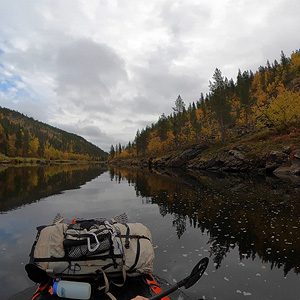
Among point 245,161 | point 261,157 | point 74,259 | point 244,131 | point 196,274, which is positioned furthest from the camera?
point 244,131

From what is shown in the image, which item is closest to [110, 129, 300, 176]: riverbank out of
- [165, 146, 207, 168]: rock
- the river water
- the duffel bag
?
[165, 146, 207, 168]: rock

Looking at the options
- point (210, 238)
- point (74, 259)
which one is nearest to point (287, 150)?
point (210, 238)

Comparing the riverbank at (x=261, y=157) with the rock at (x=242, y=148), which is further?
the rock at (x=242, y=148)

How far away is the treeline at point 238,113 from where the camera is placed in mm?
36656

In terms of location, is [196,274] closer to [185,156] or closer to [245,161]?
[245,161]

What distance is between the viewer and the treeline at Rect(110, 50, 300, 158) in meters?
36.7

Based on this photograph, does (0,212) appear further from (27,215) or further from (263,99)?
(263,99)

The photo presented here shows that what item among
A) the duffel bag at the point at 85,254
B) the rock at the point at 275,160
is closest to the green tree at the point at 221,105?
the rock at the point at 275,160

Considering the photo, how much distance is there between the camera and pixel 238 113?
228ft

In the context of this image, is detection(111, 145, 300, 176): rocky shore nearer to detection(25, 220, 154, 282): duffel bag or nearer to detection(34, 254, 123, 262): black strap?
detection(25, 220, 154, 282): duffel bag

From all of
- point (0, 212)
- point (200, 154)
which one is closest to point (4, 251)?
point (0, 212)

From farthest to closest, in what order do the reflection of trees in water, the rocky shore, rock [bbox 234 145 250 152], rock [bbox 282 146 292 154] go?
1. rock [bbox 234 145 250 152]
2. rock [bbox 282 146 292 154]
3. the rocky shore
4. the reflection of trees in water

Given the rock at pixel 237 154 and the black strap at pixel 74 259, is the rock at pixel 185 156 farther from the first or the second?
the black strap at pixel 74 259

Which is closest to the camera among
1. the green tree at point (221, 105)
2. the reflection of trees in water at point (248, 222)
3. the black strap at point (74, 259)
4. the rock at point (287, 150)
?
the black strap at point (74, 259)
